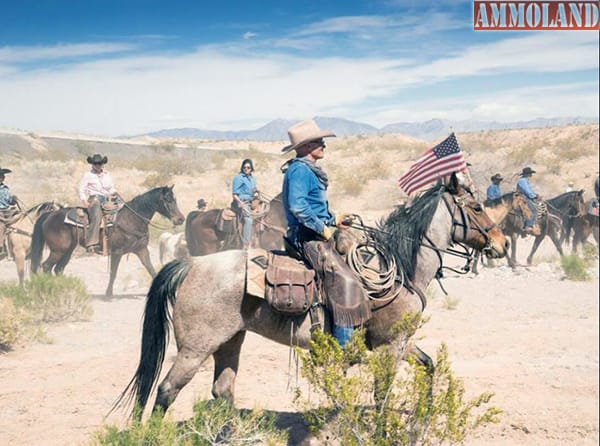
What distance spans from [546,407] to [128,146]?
153 ft

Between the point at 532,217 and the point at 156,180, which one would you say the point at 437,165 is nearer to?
the point at 532,217

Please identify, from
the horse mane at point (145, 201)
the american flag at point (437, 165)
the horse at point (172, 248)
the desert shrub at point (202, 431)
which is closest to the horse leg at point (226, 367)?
the desert shrub at point (202, 431)

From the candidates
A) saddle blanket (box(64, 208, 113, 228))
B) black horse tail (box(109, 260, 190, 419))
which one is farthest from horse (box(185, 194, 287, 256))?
black horse tail (box(109, 260, 190, 419))

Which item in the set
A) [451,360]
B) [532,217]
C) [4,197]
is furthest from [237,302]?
[532,217]

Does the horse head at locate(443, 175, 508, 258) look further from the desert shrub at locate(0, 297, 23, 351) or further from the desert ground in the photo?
the desert shrub at locate(0, 297, 23, 351)

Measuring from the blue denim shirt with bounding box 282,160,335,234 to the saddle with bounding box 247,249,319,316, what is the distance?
0.39m

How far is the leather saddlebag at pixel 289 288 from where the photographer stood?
207 inches

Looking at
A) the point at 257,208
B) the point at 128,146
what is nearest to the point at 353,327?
the point at 257,208

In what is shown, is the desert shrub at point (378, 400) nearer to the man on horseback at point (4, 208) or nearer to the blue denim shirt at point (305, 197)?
the blue denim shirt at point (305, 197)

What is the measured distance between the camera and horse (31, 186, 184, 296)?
13539mm

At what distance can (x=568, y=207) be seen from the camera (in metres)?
18.9

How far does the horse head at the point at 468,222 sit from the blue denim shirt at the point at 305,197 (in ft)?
4.49

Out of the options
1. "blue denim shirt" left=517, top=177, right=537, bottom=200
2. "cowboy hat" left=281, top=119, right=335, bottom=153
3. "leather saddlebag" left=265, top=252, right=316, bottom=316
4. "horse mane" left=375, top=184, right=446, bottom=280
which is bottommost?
"blue denim shirt" left=517, top=177, right=537, bottom=200

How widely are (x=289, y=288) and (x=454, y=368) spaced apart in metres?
4.07
